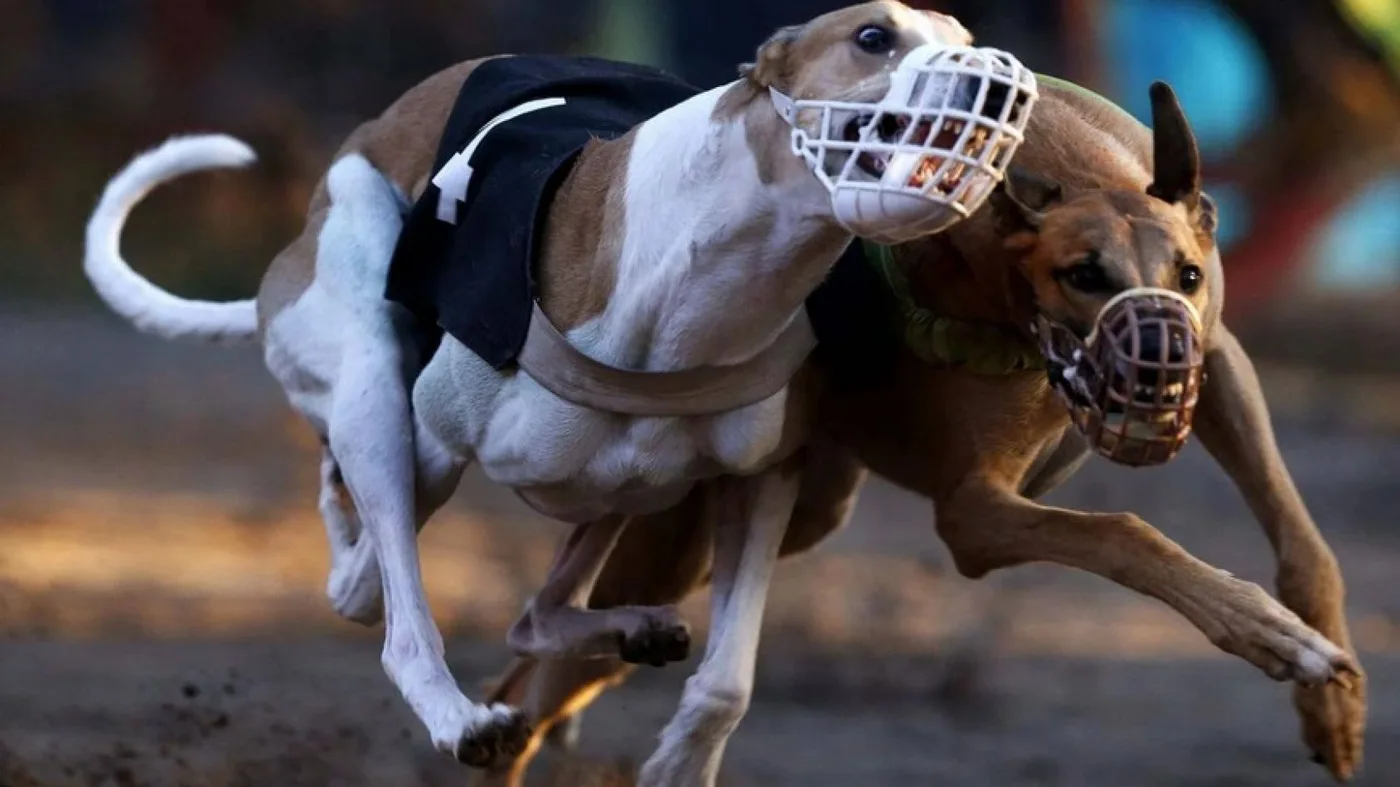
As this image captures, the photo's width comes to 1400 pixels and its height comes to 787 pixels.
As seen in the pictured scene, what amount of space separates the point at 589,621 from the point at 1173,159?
53.7 inches

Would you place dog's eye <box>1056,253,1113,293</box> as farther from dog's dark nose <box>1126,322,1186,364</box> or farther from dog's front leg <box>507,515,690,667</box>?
dog's front leg <box>507,515,690,667</box>

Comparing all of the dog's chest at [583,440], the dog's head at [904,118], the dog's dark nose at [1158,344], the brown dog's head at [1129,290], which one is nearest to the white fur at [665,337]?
the dog's chest at [583,440]

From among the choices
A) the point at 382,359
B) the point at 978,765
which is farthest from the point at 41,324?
the point at 382,359

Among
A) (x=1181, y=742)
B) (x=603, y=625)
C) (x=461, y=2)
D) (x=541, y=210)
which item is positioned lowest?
(x=461, y=2)

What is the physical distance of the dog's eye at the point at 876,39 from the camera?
297 centimetres

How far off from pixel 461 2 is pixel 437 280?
324 inches

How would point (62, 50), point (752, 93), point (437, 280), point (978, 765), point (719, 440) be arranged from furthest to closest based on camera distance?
point (62, 50), point (978, 765), point (437, 280), point (719, 440), point (752, 93)

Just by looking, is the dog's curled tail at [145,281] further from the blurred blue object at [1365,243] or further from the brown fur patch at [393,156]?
the blurred blue object at [1365,243]

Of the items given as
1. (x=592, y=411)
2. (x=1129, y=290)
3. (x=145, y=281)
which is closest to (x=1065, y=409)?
(x=1129, y=290)

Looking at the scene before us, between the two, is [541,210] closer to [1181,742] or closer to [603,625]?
[603,625]

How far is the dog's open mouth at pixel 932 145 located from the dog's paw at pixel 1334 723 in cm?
124

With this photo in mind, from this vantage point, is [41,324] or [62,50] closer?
[41,324]

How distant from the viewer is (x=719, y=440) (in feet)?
11.4

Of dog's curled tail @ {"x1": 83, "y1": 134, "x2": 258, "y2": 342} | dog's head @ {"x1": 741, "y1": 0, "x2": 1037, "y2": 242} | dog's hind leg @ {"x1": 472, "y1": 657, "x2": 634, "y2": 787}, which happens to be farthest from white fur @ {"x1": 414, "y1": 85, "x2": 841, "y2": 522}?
dog's curled tail @ {"x1": 83, "y1": 134, "x2": 258, "y2": 342}
